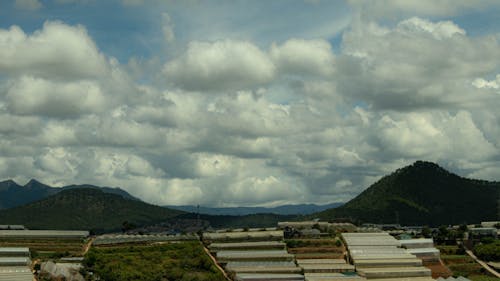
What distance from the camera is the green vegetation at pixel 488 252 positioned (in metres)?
184

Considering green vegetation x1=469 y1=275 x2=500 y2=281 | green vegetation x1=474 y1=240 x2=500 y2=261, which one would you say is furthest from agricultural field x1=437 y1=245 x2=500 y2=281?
green vegetation x1=474 y1=240 x2=500 y2=261

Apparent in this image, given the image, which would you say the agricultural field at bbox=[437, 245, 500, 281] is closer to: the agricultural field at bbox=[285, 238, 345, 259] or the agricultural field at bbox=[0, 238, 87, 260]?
the agricultural field at bbox=[285, 238, 345, 259]

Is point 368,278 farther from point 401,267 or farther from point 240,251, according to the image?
point 240,251

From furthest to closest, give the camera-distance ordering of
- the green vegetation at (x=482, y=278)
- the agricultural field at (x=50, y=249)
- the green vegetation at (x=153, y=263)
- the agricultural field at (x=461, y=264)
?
the agricultural field at (x=50, y=249) → the agricultural field at (x=461, y=264) → the green vegetation at (x=482, y=278) → the green vegetation at (x=153, y=263)

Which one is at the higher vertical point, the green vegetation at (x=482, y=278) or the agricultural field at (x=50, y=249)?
the agricultural field at (x=50, y=249)

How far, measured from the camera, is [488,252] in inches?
7279

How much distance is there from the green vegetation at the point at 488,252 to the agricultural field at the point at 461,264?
3.11 m

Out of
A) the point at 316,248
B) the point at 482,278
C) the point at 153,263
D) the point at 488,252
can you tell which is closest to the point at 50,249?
the point at 153,263

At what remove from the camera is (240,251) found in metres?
191

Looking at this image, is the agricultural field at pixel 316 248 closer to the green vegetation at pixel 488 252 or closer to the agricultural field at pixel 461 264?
the agricultural field at pixel 461 264

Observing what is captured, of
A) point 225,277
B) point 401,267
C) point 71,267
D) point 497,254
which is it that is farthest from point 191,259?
point 497,254

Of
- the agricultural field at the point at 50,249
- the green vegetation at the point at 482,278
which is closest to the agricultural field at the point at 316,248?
the green vegetation at the point at 482,278

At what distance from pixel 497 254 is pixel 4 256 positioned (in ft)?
439

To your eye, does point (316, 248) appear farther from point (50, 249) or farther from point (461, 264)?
point (50, 249)
